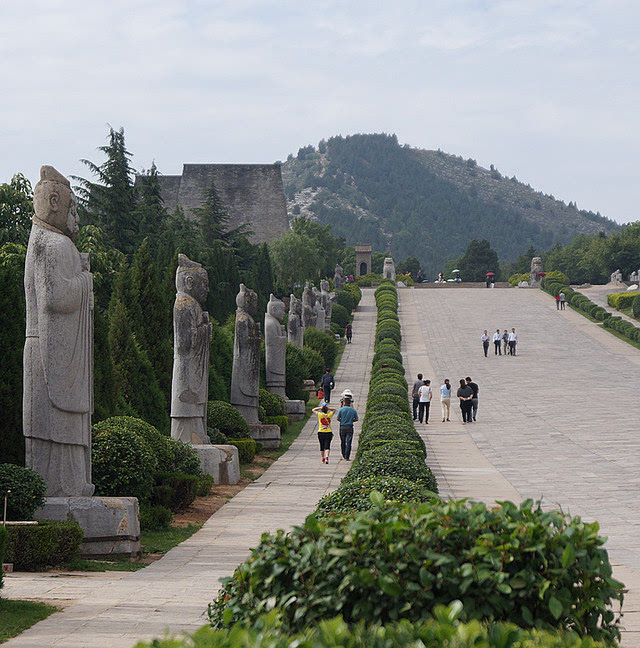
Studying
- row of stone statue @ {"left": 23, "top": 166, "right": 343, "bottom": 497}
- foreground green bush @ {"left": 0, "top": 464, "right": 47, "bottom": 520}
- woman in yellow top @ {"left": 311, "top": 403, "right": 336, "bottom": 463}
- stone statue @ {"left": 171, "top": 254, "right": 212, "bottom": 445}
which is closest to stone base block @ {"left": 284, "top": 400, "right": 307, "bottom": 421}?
woman in yellow top @ {"left": 311, "top": 403, "right": 336, "bottom": 463}

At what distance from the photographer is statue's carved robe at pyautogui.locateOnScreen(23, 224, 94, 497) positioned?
9.05 m

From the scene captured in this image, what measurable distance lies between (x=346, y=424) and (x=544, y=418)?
383 inches

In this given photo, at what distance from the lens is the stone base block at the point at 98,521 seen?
29.5ft

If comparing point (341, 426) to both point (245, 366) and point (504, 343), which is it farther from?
point (504, 343)

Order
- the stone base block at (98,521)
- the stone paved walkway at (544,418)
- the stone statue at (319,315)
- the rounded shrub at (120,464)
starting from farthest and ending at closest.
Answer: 1. the stone statue at (319,315)
2. the stone paved walkway at (544,418)
3. the rounded shrub at (120,464)
4. the stone base block at (98,521)

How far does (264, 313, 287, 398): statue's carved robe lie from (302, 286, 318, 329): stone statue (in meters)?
13.1

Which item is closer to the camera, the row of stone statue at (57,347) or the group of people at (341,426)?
the row of stone statue at (57,347)

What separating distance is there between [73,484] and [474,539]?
6047 millimetres

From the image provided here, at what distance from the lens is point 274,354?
2439 cm

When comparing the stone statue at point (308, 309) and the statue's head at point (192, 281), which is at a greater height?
the statue's head at point (192, 281)

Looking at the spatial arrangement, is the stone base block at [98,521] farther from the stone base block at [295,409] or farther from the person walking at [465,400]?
the person walking at [465,400]

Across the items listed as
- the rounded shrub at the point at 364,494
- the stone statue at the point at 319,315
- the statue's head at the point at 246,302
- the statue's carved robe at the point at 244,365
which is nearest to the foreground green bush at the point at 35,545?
the rounded shrub at the point at 364,494

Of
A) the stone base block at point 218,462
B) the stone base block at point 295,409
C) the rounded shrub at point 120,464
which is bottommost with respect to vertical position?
the stone base block at point 295,409

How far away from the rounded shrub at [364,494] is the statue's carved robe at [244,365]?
11220mm
